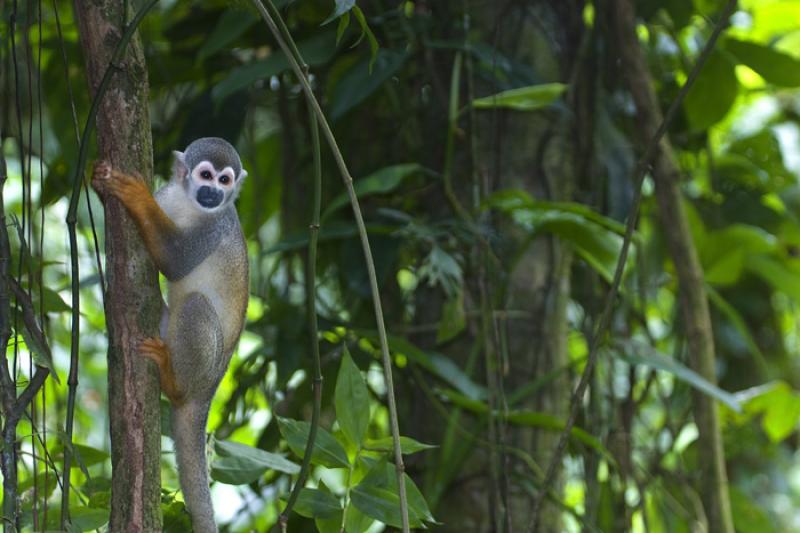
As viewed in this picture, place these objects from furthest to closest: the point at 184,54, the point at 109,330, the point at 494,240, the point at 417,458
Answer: the point at 184,54
the point at 417,458
the point at 494,240
the point at 109,330

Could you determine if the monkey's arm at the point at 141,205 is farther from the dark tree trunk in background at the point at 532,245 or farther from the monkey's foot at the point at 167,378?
the dark tree trunk in background at the point at 532,245

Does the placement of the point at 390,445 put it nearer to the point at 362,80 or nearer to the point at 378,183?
the point at 378,183

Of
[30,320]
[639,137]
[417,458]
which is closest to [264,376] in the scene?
[417,458]

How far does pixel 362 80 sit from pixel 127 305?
4.94ft

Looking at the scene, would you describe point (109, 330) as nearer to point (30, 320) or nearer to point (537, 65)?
point (30, 320)

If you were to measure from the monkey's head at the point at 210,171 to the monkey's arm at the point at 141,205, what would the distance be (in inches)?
10.5

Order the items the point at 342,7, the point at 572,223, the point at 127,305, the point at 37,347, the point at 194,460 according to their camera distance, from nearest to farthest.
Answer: the point at 342,7 < the point at 127,305 < the point at 37,347 < the point at 194,460 < the point at 572,223

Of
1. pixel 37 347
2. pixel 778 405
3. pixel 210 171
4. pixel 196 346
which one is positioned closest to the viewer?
pixel 37 347

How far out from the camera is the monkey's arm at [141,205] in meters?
1.93

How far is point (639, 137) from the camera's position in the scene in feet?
12.4

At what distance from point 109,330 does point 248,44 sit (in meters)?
2.00

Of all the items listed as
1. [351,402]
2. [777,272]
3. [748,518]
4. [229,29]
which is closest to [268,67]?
[229,29]

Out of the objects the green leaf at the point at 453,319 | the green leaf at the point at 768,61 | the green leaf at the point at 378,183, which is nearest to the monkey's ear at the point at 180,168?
the green leaf at the point at 378,183

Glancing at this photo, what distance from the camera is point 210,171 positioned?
275 centimetres
